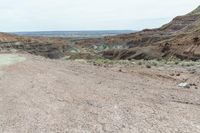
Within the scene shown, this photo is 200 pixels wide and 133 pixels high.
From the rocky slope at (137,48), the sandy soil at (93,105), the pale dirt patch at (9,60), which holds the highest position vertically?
the sandy soil at (93,105)

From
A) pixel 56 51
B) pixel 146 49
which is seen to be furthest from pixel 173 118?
pixel 56 51

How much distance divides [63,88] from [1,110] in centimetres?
341

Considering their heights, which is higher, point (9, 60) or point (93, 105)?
point (93, 105)

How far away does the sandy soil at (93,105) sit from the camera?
920 cm

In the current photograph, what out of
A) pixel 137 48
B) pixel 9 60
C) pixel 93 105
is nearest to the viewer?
pixel 93 105

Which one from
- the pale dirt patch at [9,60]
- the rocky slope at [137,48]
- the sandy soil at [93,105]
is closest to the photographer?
the sandy soil at [93,105]

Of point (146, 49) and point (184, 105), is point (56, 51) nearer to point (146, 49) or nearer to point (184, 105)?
point (146, 49)

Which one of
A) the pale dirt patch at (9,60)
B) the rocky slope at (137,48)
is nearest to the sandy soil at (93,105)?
the pale dirt patch at (9,60)

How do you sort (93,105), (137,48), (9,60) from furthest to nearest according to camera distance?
(137,48), (9,60), (93,105)

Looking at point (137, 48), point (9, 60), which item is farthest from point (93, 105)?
point (137, 48)

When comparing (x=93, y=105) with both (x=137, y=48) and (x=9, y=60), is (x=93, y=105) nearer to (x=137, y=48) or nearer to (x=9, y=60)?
(x=9, y=60)

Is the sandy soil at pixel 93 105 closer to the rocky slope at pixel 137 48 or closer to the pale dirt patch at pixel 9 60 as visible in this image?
the pale dirt patch at pixel 9 60

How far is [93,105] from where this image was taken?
36.9 ft

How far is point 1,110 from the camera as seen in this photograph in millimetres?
10977
